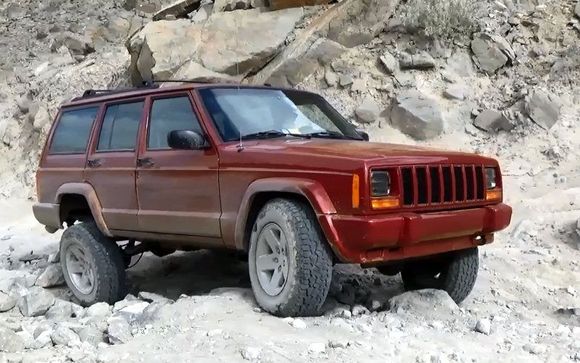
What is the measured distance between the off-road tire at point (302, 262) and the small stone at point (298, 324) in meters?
0.07

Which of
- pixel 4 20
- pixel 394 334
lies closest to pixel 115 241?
pixel 394 334

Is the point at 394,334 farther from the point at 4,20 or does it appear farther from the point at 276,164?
the point at 4,20

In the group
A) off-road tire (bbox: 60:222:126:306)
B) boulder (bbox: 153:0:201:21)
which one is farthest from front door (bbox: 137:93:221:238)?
boulder (bbox: 153:0:201:21)

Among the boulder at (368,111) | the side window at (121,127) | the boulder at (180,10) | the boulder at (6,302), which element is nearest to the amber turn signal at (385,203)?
the side window at (121,127)

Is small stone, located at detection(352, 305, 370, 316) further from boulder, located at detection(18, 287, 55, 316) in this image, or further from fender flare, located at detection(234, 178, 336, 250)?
boulder, located at detection(18, 287, 55, 316)

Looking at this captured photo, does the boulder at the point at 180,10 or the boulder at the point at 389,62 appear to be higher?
the boulder at the point at 180,10

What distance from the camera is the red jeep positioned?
4238 millimetres

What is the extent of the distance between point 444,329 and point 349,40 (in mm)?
7462

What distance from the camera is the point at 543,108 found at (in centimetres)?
920

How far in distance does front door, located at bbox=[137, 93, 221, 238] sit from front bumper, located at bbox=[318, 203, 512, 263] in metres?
1.17

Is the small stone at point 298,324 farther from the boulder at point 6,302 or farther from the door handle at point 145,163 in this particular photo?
the boulder at point 6,302

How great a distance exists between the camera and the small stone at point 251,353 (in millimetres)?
3777

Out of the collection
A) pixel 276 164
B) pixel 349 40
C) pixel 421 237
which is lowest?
pixel 421 237

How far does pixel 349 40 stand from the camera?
11109mm
